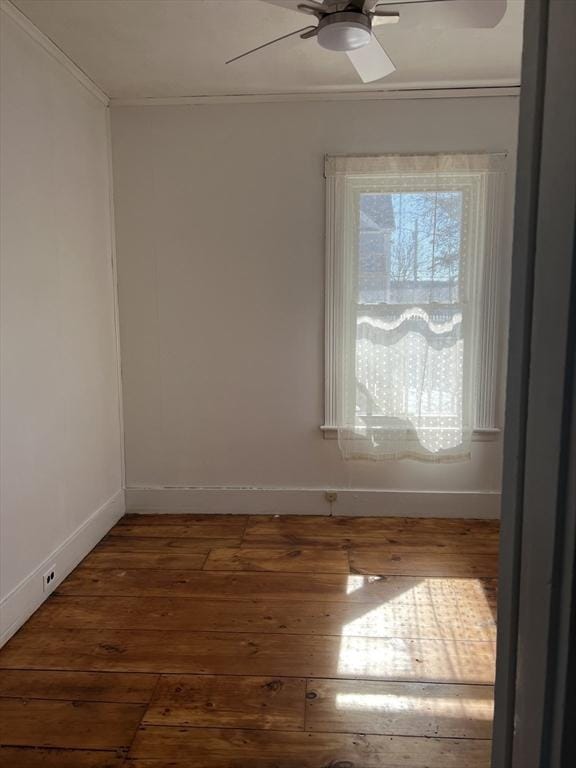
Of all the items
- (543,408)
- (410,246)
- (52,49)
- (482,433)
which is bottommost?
(482,433)

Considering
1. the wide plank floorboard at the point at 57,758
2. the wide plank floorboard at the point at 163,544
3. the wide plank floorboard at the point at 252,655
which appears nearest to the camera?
the wide plank floorboard at the point at 57,758

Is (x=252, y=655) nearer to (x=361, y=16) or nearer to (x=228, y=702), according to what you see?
(x=228, y=702)

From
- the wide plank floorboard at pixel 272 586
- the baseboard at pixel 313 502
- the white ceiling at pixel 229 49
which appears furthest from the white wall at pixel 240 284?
the wide plank floorboard at pixel 272 586

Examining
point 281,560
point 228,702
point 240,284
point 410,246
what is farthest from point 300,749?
point 410,246

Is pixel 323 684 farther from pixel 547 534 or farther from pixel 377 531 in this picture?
pixel 547 534

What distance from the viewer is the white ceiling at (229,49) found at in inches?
85.7

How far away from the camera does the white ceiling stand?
218cm

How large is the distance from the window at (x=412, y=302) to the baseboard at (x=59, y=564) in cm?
154

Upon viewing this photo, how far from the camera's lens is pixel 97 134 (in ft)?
9.62

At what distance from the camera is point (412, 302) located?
303 centimetres

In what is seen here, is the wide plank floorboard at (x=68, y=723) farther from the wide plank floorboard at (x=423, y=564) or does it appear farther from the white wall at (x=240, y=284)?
the white wall at (x=240, y=284)

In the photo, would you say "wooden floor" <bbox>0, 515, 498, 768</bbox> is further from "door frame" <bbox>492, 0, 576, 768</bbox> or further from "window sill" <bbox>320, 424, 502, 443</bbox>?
"door frame" <bbox>492, 0, 576, 768</bbox>

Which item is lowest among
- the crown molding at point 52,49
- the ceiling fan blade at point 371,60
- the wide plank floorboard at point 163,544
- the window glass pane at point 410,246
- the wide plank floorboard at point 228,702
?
the wide plank floorboard at point 228,702

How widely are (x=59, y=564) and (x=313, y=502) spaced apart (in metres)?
1.55
